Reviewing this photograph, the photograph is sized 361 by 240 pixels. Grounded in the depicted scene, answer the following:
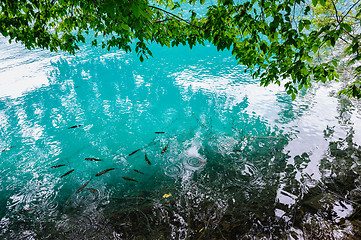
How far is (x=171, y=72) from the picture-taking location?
2361 cm

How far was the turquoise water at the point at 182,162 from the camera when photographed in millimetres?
6078

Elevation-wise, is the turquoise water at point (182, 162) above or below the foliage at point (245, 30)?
below

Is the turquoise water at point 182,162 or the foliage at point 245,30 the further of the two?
the turquoise water at point 182,162

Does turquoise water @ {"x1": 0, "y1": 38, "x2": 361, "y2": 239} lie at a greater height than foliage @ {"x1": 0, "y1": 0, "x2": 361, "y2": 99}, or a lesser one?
lesser

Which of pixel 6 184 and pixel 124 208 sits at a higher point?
pixel 124 208

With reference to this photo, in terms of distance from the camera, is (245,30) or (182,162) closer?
(245,30)

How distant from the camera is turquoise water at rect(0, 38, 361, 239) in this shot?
6078 millimetres

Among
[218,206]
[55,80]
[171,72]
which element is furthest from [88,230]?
[55,80]

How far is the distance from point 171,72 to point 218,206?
19109mm

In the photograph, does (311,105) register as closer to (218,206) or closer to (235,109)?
(235,109)

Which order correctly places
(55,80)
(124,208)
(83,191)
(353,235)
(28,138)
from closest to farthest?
(353,235) → (124,208) → (83,191) → (28,138) → (55,80)

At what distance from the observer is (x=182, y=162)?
365 inches

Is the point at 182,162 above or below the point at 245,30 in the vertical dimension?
below

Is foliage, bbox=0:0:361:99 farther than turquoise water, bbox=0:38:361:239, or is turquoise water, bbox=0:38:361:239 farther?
turquoise water, bbox=0:38:361:239
